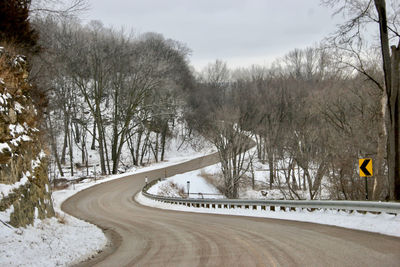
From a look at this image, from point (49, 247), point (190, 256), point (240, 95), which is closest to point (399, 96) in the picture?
point (190, 256)

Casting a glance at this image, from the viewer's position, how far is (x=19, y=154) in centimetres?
1071

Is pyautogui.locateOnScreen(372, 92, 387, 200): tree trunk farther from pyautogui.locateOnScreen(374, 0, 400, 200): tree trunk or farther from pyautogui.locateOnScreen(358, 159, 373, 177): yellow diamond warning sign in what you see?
pyautogui.locateOnScreen(374, 0, 400, 200): tree trunk

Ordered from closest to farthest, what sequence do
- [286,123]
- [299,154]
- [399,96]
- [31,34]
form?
1. [399,96]
2. [31,34]
3. [299,154]
4. [286,123]

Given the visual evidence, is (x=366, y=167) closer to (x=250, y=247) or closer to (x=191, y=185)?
(x=250, y=247)

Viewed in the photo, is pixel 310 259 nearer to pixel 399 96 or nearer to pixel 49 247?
pixel 49 247

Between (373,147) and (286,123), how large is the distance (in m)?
16.9

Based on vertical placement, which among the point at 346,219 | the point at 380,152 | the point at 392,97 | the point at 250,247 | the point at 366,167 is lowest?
the point at 250,247

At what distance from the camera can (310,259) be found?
22.7ft

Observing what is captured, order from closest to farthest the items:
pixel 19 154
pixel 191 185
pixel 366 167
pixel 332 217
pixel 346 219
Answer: pixel 19 154
pixel 346 219
pixel 332 217
pixel 366 167
pixel 191 185

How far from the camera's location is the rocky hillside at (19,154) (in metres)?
9.19

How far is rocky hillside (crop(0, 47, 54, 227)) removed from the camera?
919 cm

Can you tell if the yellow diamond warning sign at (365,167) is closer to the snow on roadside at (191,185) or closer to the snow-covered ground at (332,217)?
the snow-covered ground at (332,217)

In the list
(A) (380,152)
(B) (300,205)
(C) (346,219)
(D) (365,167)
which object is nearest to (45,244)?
(C) (346,219)

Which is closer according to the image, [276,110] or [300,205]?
[300,205]
